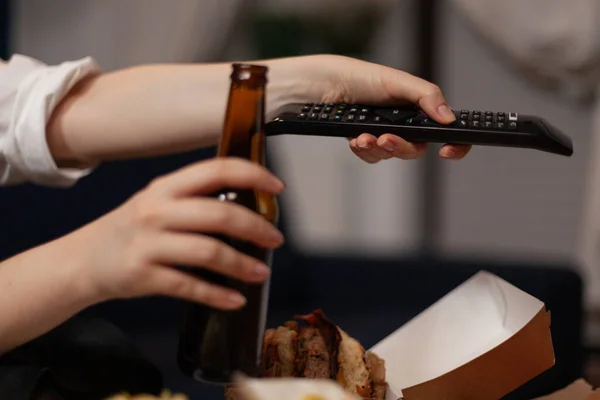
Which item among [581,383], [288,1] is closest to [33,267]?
[581,383]

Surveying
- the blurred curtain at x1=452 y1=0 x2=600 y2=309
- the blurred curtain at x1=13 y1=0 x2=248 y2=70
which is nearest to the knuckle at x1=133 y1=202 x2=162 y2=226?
the blurred curtain at x1=452 y1=0 x2=600 y2=309

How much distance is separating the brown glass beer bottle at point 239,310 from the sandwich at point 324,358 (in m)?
0.08

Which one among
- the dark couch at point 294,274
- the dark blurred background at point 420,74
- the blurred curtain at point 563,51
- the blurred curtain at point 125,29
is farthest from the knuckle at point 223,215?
the blurred curtain at point 125,29

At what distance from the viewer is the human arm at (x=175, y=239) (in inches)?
18.1

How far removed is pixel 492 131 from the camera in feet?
2.00

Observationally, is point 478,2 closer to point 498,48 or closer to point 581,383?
point 498,48

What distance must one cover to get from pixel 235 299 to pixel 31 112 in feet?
1.47

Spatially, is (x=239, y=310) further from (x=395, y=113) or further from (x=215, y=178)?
(x=395, y=113)

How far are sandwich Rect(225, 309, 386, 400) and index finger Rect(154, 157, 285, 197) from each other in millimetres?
159

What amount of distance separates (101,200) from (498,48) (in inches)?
54.2

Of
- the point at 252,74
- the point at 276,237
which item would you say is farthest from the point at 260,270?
the point at 252,74

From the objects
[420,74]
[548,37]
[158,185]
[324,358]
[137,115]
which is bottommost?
[324,358]

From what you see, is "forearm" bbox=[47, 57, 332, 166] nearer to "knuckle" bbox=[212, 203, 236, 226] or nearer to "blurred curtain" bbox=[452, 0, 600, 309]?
"knuckle" bbox=[212, 203, 236, 226]

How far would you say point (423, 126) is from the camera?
63cm
